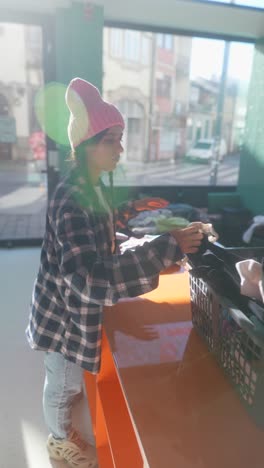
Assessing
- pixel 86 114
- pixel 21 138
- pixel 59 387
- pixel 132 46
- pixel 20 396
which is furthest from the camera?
pixel 132 46

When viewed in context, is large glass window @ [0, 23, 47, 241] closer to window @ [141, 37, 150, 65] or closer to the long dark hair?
window @ [141, 37, 150, 65]

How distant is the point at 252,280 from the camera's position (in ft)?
2.20

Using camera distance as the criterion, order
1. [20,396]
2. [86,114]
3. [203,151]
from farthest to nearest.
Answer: [203,151], [20,396], [86,114]

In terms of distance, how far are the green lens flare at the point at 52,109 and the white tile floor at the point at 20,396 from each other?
174cm

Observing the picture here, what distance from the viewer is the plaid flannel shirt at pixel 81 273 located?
0.90 m

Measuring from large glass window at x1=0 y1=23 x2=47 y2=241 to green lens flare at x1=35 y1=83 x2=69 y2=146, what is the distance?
0.07 meters

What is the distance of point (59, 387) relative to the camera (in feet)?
4.19

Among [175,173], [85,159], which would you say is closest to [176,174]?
[175,173]

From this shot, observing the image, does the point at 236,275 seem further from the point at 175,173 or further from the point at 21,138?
the point at 175,173

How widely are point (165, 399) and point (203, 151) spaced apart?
422 cm

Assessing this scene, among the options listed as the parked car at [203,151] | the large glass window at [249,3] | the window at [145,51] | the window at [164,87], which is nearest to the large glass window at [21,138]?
the window at [145,51]

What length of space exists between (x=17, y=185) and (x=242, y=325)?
12.2ft

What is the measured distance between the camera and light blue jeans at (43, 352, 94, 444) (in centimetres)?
125

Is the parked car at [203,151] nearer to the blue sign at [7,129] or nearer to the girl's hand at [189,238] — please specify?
the blue sign at [7,129]
